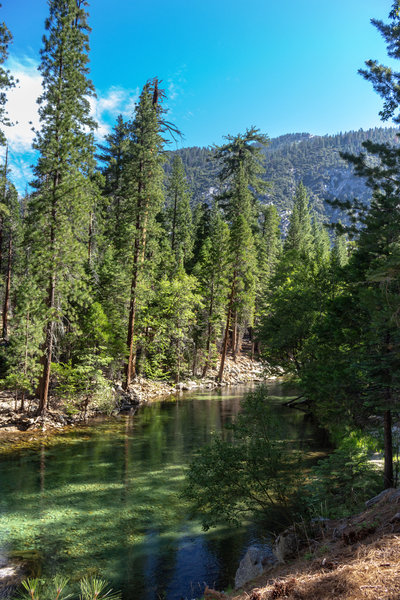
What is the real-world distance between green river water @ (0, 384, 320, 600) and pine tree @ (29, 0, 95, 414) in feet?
17.2

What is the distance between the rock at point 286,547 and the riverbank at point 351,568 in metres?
0.29

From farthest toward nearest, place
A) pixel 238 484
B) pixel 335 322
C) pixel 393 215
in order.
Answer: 1. pixel 335 322
2. pixel 393 215
3. pixel 238 484

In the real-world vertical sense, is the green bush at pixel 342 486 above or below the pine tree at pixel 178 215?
below

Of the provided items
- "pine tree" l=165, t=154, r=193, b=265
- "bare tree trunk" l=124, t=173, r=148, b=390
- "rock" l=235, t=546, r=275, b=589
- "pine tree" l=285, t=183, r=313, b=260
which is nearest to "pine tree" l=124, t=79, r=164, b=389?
"bare tree trunk" l=124, t=173, r=148, b=390

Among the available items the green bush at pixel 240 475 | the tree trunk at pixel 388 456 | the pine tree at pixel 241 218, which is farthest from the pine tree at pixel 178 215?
the green bush at pixel 240 475

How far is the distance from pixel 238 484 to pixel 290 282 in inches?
878

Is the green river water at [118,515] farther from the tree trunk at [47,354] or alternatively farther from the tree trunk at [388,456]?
the tree trunk at [388,456]

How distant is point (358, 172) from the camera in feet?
39.9

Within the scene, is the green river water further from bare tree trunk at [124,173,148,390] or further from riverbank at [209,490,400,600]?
bare tree trunk at [124,173,148,390]

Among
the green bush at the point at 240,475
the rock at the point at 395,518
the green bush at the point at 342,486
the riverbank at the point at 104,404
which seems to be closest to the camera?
the rock at the point at 395,518

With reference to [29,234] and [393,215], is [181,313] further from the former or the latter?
[393,215]

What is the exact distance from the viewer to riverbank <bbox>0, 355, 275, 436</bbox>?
1880 cm

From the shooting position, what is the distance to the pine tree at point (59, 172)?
1922 cm

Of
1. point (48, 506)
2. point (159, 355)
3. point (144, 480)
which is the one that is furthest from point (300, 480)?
point (159, 355)
